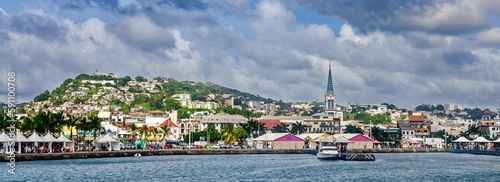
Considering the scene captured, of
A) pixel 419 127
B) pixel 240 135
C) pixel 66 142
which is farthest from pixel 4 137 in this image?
pixel 419 127

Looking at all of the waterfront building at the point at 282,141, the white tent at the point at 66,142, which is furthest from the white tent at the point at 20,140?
the waterfront building at the point at 282,141

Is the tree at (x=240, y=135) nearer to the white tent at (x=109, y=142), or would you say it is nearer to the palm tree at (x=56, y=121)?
the white tent at (x=109, y=142)

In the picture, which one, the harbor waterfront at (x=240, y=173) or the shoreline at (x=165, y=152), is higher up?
the shoreline at (x=165, y=152)

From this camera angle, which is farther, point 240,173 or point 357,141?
point 357,141

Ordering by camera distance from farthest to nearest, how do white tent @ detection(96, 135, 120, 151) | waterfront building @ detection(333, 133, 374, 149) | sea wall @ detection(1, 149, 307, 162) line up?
waterfront building @ detection(333, 133, 374, 149) → white tent @ detection(96, 135, 120, 151) → sea wall @ detection(1, 149, 307, 162)

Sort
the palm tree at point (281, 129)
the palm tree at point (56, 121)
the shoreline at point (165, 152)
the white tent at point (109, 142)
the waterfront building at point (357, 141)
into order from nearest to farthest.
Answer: the shoreline at point (165, 152), the palm tree at point (56, 121), the white tent at point (109, 142), the waterfront building at point (357, 141), the palm tree at point (281, 129)

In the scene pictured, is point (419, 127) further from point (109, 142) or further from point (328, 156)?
point (109, 142)

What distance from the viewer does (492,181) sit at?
59625 mm

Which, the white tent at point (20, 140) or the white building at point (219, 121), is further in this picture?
the white building at point (219, 121)

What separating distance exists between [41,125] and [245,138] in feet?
179

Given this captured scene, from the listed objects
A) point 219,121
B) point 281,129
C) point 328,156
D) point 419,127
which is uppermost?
point 219,121

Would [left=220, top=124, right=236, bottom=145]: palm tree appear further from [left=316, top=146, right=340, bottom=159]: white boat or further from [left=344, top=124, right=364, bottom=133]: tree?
[left=344, top=124, right=364, bottom=133]: tree

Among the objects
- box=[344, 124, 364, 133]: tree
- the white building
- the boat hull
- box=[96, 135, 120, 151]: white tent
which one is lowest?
the boat hull

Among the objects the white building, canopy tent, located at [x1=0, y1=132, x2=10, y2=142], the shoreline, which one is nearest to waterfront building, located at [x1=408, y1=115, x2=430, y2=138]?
the white building
